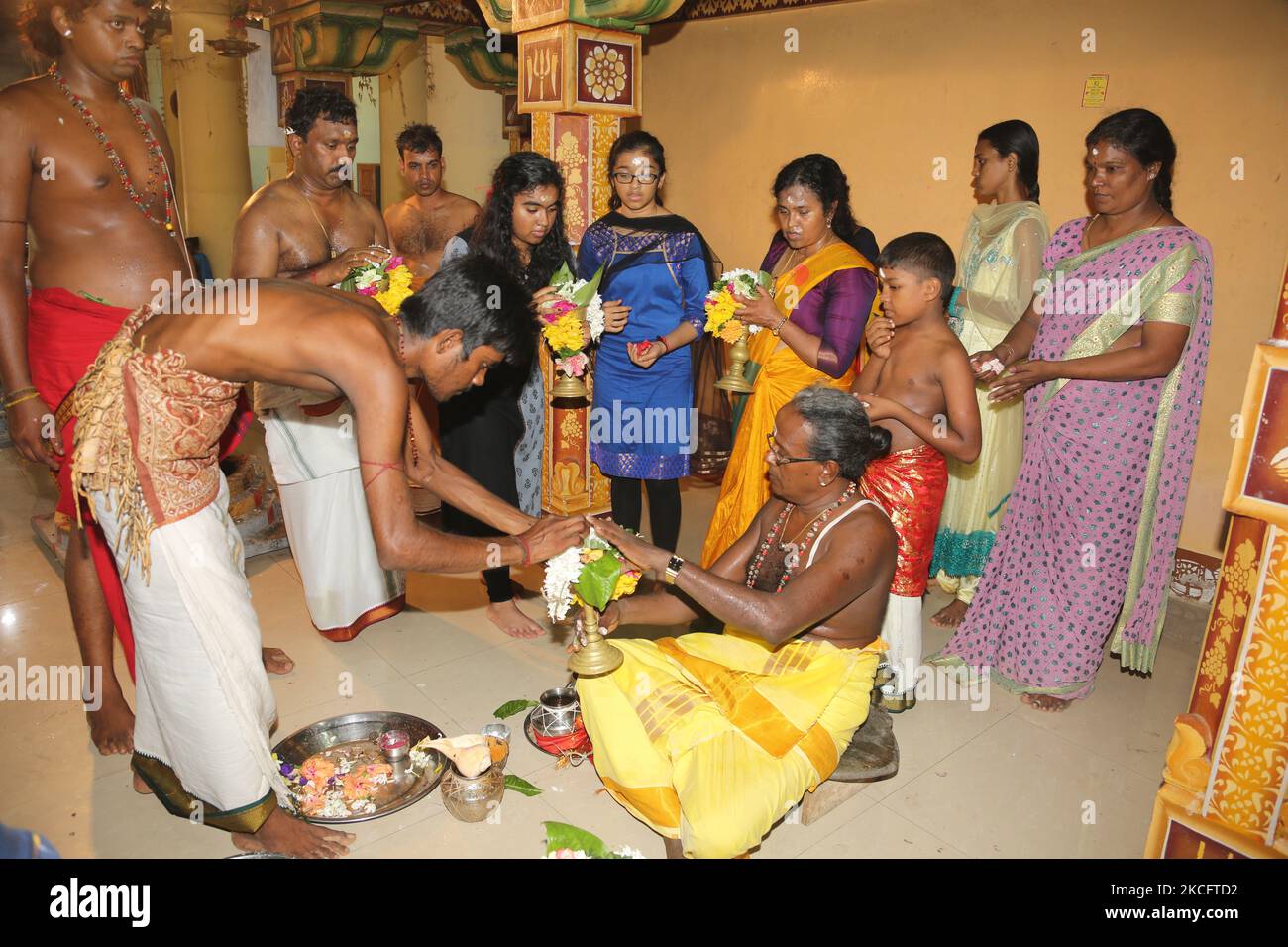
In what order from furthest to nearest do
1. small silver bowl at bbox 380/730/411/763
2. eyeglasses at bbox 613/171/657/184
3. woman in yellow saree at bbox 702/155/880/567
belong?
eyeglasses at bbox 613/171/657/184
woman in yellow saree at bbox 702/155/880/567
small silver bowl at bbox 380/730/411/763

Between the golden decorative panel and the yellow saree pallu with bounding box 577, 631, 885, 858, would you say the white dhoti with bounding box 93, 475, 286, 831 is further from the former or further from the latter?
the golden decorative panel

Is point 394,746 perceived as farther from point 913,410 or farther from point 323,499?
point 913,410

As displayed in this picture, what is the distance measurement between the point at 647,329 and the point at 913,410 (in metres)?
1.55

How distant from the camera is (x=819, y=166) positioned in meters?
4.11

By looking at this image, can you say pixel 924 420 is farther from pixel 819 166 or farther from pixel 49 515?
pixel 49 515

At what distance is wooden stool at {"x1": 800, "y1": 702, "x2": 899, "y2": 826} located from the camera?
312 centimetres

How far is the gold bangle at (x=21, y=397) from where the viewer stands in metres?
3.30

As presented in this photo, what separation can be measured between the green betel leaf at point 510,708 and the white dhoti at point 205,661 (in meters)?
1.06

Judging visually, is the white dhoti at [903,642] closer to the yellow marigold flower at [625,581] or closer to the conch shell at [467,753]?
the yellow marigold flower at [625,581]

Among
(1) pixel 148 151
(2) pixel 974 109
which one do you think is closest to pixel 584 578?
(1) pixel 148 151

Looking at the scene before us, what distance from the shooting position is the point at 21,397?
10.9 feet

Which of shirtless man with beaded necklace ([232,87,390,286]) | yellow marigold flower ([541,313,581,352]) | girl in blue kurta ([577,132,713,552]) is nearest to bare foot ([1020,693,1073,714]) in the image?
girl in blue kurta ([577,132,713,552])

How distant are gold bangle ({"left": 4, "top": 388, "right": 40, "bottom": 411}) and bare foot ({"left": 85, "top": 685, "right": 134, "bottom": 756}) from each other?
3.95ft

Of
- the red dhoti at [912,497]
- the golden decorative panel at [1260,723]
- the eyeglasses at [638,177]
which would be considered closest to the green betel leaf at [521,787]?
the red dhoti at [912,497]
